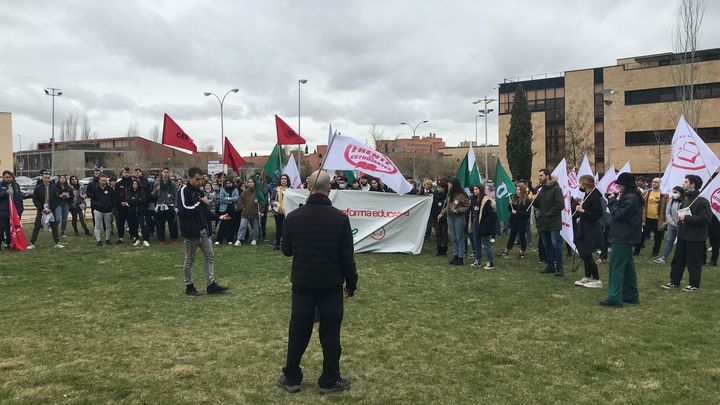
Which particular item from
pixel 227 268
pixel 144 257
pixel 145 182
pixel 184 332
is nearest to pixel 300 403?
pixel 184 332

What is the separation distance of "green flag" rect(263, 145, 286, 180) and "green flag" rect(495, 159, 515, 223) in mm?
6539

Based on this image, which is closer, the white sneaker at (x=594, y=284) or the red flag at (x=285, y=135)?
the white sneaker at (x=594, y=284)

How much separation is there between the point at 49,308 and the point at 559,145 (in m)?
62.4

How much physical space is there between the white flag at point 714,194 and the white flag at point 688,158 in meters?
0.33

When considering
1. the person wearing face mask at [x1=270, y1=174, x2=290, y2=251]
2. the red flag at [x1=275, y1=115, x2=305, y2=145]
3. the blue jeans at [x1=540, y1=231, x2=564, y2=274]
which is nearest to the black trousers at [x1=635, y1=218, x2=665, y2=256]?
the blue jeans at [x1=540, y1=231, x2=564, y2=274]

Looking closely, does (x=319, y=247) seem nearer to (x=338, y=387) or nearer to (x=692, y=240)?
(x=338, y=387)

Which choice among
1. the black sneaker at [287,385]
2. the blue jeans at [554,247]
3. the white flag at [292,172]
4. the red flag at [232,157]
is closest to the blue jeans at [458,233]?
the blue jeans at [554,247]

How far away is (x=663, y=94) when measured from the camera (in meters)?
52.2

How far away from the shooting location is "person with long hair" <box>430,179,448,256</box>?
12.8 metres

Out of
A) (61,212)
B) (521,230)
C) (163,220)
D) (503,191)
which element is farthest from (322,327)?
(61,212)

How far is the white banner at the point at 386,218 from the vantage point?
13141 millimetres

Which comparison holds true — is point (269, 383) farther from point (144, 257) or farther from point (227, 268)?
point (144, 257)

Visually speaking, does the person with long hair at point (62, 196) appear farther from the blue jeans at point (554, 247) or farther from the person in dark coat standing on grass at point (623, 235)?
the person in dark coat standing on grass at point (623, 235)

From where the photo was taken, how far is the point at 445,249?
511 inches
